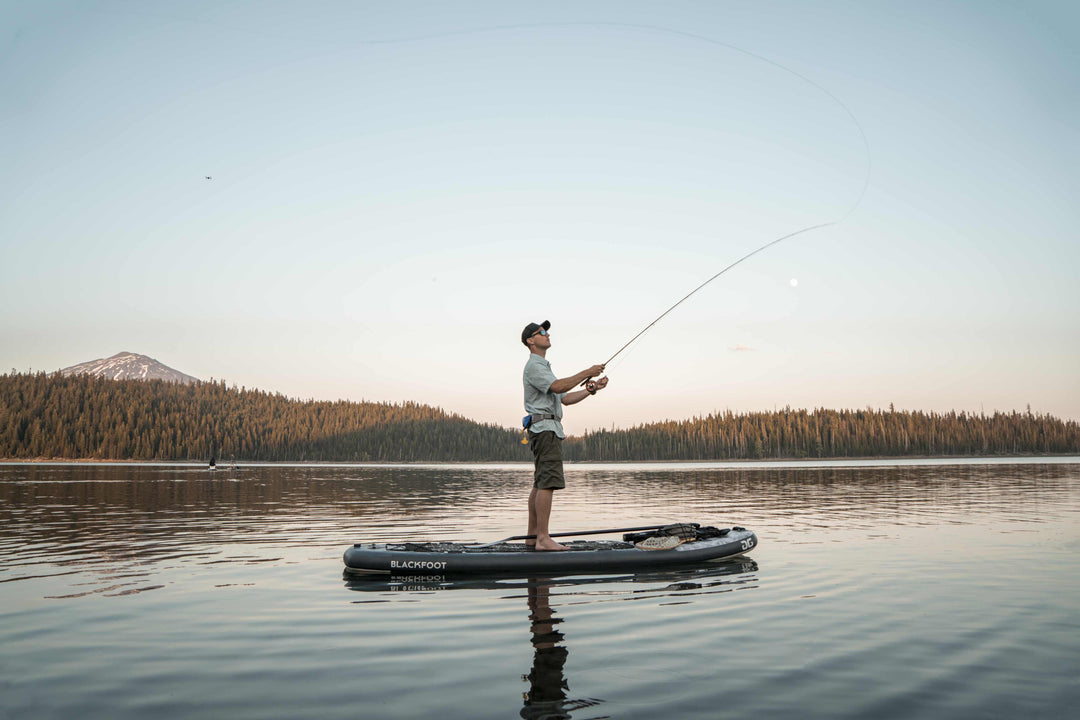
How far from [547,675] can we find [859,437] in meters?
181

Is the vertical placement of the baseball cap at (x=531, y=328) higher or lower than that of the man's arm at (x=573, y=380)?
higher

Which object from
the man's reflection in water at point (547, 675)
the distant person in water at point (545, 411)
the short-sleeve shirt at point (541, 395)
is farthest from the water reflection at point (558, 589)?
the short-sleeve shirt at point (541, 395)

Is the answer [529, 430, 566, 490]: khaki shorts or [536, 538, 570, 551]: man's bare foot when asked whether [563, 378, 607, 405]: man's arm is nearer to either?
[529, 430, 566, 490]: khaki shorts

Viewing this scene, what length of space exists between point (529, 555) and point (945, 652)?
18.4ft

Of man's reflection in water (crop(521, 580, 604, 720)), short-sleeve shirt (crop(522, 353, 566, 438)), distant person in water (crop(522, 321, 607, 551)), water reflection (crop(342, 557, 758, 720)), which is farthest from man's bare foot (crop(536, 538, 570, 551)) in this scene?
man's reflection in water (crop(521, 580, 604, 720))

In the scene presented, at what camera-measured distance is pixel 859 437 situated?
170 meters

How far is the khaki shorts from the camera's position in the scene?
10570mm

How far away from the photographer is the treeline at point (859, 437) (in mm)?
168500

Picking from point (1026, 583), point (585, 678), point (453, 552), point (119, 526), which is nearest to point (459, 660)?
point (585, 678)

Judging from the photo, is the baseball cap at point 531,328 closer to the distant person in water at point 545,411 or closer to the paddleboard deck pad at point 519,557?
the distant person in water at point 545,411

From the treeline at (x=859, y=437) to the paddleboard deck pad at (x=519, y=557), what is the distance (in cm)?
17405

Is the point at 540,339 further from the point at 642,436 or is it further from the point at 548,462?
the point at 642,436

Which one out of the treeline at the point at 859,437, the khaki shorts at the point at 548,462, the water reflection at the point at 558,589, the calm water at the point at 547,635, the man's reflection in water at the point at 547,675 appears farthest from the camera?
the treeline at the point at 859,437

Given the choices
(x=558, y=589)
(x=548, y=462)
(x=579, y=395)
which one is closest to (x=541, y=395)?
(x=579, y=395)
